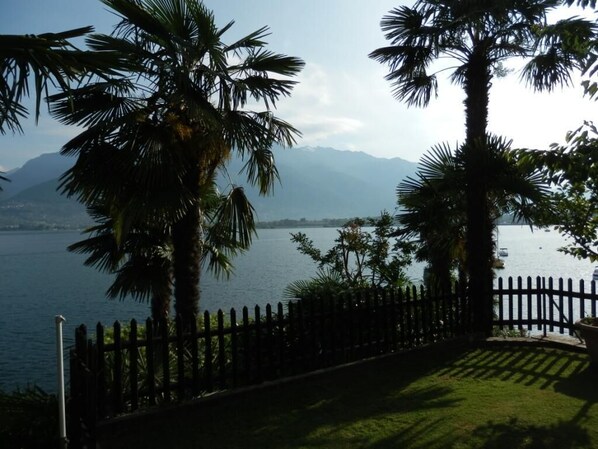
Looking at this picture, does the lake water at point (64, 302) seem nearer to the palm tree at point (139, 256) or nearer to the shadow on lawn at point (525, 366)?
the palm tree at point (139, 256)

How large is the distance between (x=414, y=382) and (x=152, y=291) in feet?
17.2

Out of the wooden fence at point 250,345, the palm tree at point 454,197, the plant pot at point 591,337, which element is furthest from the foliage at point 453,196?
the plant pot at point 591,337

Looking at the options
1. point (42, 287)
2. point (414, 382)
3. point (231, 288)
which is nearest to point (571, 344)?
point (414, 382)

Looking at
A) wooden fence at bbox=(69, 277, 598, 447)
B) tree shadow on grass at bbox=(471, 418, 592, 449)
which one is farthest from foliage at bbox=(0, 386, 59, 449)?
tree shadow on grass at bbox=(471, 418, 592, 449)

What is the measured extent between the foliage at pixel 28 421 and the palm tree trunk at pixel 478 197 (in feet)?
22.6

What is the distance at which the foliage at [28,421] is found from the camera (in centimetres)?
504

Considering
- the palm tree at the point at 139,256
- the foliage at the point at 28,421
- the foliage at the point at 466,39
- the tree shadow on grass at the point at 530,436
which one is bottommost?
the foliage at the point at 28,421

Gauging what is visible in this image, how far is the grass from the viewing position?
4.71 m

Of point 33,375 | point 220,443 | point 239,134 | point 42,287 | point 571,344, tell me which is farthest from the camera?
point 42,287

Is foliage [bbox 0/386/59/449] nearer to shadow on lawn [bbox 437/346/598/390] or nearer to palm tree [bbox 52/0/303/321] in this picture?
palm tree [bbox 52/0/303/321]

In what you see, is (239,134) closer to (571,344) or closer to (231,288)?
(571,344)

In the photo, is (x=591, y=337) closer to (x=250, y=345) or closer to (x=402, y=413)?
(x=402, y=413)

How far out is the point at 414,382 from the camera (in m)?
6.65

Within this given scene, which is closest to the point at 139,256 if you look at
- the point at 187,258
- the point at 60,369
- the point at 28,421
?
the point at 187,258
